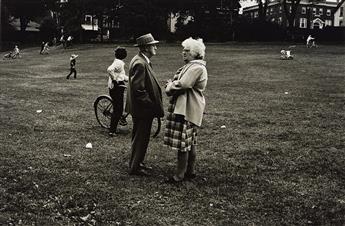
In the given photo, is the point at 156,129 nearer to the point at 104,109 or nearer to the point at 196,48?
the point at 104,109

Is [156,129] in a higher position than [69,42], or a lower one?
lower

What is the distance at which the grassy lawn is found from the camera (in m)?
5.86

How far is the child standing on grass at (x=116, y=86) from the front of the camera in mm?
9741

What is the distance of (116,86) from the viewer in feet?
32.4

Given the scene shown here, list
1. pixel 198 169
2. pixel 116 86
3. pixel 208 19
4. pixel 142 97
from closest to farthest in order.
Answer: pixel 142 97, pixel 198 169, pixel 116 86, pixel 208 19

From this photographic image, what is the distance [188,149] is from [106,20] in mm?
59572

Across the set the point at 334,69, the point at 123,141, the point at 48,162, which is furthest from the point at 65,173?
the point at 334,69

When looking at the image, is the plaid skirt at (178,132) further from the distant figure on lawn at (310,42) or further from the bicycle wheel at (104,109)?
the distant figure on lawn at (310,42)

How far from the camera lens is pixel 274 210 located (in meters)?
6.09

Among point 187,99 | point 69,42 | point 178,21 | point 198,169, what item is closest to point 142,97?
point 187,99

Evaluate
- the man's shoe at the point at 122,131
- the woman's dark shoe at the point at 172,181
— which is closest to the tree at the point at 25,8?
the man's shoe at the point at 122,131

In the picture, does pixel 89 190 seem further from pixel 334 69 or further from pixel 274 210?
pixel 334 69

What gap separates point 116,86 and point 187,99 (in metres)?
3.53

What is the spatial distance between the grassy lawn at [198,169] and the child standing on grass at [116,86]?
1.55 ft
